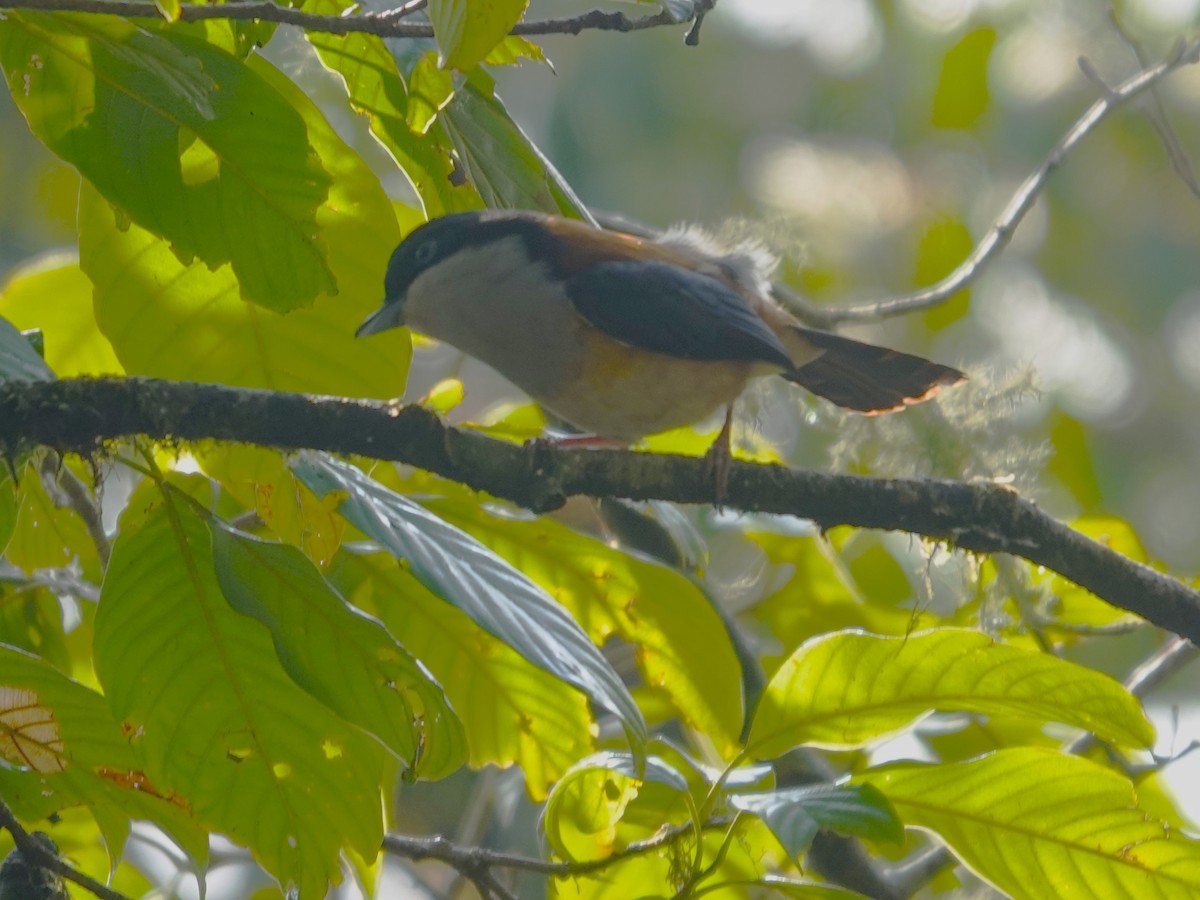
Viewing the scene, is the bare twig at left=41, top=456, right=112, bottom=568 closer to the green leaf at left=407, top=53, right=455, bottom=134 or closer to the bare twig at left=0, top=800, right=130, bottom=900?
the bare twig at left=0, top=800, right=130, bottom=900

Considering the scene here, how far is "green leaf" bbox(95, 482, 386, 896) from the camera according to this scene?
6.70 feet

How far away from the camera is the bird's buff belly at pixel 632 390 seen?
3148mm

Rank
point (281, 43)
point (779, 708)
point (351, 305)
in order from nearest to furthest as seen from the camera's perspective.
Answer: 1. point (779, 708)
2. point (351, 305)
3. point (281, 43)

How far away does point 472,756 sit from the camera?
2574 mm

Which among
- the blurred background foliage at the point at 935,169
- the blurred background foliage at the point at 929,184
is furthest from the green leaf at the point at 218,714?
the blurred background foliage at the point at 935,169

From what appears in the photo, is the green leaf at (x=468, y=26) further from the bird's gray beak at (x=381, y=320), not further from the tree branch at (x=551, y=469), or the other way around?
the bird's gray beak at (x=381, y=320)

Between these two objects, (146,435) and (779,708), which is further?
→ (779,708)

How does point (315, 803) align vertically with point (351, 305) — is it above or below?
below

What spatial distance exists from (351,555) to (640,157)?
10984 mm

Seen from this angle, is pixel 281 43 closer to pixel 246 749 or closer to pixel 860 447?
pixel 860 447

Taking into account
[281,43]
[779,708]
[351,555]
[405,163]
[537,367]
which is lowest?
[779,708]

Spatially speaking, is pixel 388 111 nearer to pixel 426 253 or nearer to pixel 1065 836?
pixel 426 253

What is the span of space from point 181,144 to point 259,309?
36cm

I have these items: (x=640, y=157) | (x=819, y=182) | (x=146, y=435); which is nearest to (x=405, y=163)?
(x=146, y=435)
